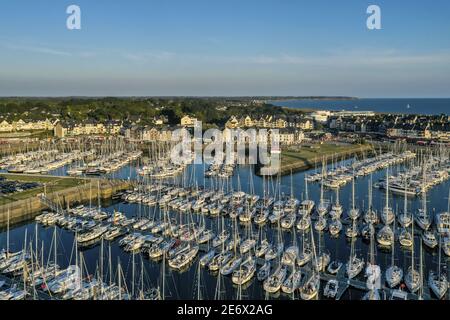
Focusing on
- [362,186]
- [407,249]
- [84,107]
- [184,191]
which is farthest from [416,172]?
[84,107]

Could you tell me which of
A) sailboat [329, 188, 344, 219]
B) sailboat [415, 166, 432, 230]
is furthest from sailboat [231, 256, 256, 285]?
sailboat [415, 166, 432, 230]

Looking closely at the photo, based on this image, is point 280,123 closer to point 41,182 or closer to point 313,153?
point 313,153

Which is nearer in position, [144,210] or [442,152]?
[144,210]

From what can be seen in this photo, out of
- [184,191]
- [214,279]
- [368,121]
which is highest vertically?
[368,121]

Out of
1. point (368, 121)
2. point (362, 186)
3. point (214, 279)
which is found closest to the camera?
point (214, 279)

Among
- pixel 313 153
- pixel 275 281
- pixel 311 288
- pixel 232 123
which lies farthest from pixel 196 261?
pixel 232 123

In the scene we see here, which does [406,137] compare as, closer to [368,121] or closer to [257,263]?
[368,121]

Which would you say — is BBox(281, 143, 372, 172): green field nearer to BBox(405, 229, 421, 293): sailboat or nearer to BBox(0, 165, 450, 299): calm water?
BBox(0, 165, 450, 299): calm water
